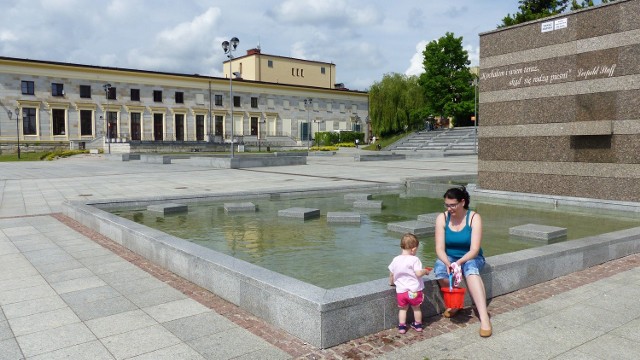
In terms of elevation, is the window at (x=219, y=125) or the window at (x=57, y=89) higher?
the window at (x=57, y=89)

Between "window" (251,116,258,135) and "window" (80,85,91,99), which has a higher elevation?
"window" (80,85,91,99)

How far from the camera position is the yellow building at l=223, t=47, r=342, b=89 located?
8350 cm

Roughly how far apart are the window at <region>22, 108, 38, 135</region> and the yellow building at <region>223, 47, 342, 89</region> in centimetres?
3262

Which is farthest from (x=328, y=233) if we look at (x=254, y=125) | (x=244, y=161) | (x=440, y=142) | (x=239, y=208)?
(x=254, y=125)

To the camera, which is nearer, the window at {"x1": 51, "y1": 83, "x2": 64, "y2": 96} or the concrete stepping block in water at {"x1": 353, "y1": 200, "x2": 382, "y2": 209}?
the concrete stepping block in water at {"x1": 353, "y1": 200, "x2": 382, "y2": 209}

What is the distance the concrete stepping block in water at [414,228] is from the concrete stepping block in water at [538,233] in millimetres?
1484

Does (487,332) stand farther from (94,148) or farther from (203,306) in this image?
(94,148)

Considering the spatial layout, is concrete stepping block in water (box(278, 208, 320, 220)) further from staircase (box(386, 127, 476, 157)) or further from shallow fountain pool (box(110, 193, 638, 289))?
staircase (box(386, 127, 476, 157))

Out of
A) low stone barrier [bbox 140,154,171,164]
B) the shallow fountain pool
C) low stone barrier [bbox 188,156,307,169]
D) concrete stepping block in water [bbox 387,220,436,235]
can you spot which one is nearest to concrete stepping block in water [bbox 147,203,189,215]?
the shallow fountain pool

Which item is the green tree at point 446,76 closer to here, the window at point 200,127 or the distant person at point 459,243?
the window at point 200,127

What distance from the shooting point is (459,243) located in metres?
5.21

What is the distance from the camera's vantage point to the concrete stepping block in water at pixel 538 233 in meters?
8.33

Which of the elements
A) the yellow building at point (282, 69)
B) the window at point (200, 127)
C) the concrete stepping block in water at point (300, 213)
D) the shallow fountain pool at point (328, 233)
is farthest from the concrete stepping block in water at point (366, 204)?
the yellow building at point (282, 69)

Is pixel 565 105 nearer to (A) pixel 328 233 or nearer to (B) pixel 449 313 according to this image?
(A) pixel 328 233
